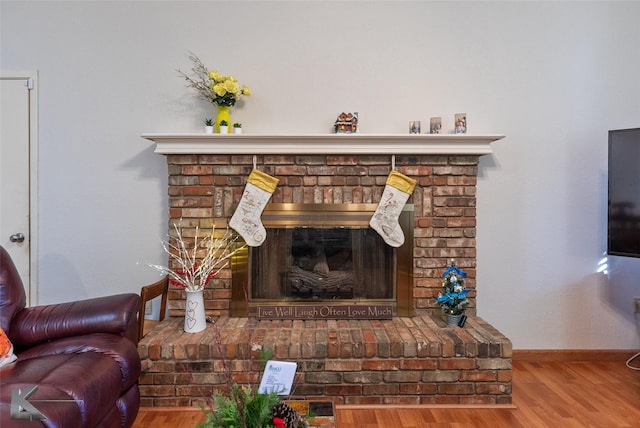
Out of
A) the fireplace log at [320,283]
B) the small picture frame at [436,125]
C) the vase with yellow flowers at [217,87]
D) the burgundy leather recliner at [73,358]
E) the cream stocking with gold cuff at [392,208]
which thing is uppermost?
the vase with yellow flowers at [217,87]

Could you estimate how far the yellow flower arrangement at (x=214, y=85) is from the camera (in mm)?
2564

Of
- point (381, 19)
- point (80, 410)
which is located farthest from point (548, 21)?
point (80, 410)

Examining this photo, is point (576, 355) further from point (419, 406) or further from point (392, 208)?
point (392, 208)

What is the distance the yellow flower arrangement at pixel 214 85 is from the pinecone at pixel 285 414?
6.44ft

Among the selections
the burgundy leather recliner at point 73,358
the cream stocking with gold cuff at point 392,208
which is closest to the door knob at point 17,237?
the burgundy leather recliner at point 73,358

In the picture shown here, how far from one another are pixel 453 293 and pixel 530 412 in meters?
0.71

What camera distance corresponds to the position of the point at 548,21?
2.74 m

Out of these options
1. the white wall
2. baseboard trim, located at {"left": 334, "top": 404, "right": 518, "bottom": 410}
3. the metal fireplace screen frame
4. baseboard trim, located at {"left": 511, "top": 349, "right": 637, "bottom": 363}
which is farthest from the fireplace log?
baseboard trim, located at {"left": 511, "top": 349, "right": 637, "bottom": 363}

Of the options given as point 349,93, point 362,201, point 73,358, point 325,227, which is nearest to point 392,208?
point 362,201

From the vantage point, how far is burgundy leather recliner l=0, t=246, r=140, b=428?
4.82 feet

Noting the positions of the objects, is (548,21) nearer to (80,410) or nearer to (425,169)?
(425,169)

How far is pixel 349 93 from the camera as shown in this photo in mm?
2738

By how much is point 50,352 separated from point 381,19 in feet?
8.72

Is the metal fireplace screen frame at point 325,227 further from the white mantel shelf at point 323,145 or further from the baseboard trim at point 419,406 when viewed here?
the baseboard trim at point 419,406
